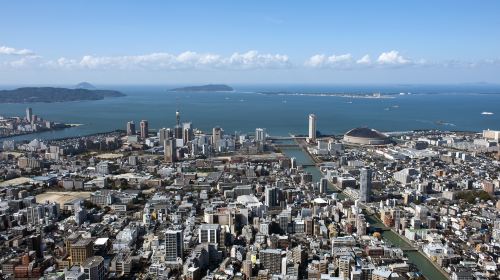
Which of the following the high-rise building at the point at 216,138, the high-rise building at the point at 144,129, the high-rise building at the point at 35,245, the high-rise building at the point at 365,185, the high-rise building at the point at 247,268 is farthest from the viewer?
the high-rise building at the point at 144,129

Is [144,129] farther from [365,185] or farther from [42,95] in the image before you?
[42,95]

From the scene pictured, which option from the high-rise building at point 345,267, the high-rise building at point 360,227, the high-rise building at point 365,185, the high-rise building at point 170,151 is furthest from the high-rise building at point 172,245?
the high-rise building at point 170,151

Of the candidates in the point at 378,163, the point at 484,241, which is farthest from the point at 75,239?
the point at 378,163

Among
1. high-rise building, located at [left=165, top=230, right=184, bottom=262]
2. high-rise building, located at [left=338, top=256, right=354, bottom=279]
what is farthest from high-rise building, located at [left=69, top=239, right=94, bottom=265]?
high-rise building, located at [left=338, top=256, right=354, bottom=279]

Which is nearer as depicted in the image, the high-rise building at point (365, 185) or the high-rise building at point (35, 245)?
→ the high-rise building at point (35, 245)

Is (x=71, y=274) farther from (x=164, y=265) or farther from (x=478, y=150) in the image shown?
(x=478, y=150)

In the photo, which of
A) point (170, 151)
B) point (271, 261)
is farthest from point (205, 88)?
point (271, 261)

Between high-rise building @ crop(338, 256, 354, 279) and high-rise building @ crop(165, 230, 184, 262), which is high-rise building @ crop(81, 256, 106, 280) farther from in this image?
high-rise building @ crop(338, 256, 354, 279)

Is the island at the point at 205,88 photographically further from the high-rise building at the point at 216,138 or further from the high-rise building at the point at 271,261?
the high-rise building at the point at 271,261
